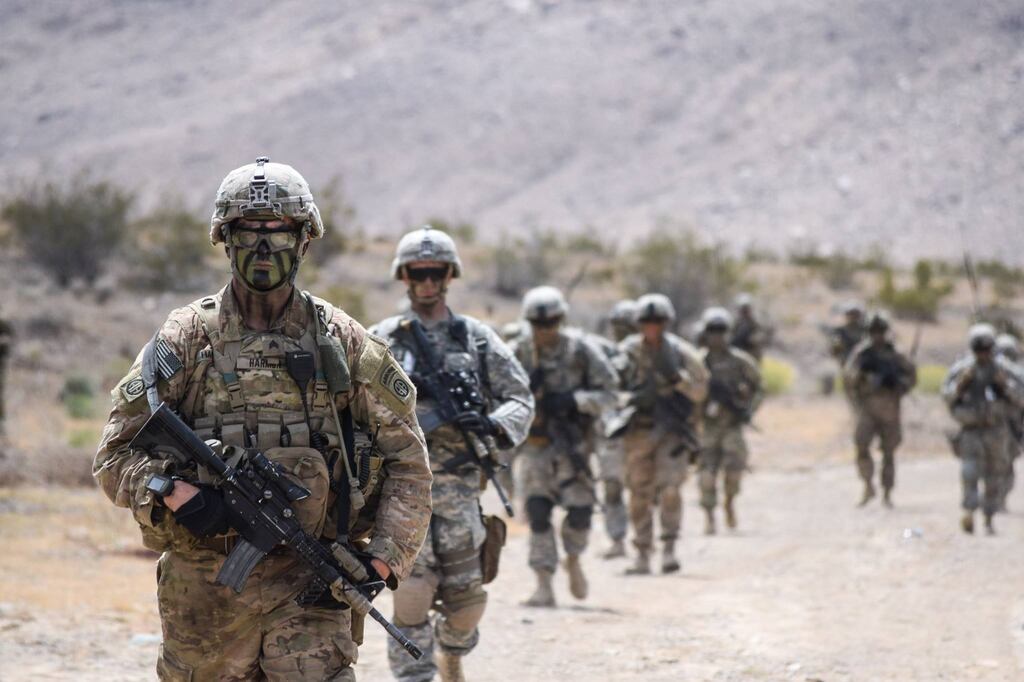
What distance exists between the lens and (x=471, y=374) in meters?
7.16

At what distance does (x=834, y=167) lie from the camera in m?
61.8

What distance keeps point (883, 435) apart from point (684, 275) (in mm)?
20674

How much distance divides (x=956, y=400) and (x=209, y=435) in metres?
10.9

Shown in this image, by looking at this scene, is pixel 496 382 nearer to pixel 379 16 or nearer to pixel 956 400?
pixel 956 400

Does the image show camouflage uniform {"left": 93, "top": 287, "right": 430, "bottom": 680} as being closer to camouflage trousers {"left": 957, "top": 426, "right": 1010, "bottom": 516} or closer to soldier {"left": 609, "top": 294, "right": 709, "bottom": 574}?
soldier {"left": 609, "top": 294, "right": 709, "bottom": 574}

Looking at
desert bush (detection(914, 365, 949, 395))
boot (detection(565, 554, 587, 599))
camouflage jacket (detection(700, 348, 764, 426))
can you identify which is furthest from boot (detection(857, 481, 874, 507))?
desert bush (detection(914, 365, 949, 395))

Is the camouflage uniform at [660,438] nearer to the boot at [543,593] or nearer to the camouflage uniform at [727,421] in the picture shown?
the boot at [543,593]

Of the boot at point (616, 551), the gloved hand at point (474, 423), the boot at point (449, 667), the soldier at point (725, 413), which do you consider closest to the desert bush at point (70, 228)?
the soldier at point (725, 413)

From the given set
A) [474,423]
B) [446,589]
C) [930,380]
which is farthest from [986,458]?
[930,380]

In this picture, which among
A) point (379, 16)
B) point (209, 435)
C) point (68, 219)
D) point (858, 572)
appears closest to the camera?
point (209, 435)

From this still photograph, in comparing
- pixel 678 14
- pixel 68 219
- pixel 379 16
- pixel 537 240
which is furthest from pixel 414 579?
pixel 379 16

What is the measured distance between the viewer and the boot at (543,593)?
10.4 metres

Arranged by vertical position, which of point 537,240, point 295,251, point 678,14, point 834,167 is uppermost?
point 678,14

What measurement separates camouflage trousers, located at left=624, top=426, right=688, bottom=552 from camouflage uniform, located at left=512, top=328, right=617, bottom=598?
6.22 ft
